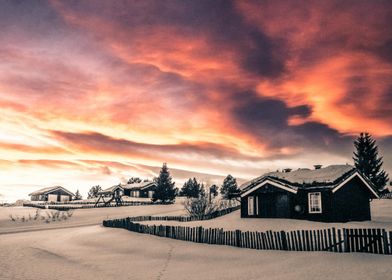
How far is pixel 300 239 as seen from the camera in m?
16.4

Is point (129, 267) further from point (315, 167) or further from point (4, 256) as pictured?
point (315, 167)

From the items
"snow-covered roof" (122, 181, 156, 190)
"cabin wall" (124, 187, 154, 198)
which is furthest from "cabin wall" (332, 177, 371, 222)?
"cabin wall" (124, 187, 154, 198)

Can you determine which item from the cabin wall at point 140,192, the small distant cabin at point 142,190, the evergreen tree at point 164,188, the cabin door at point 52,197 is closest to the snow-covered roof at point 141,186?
the small distant cabin at point 142,190

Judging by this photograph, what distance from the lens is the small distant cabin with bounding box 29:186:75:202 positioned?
9425 cm

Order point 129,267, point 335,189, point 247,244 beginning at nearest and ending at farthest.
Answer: point 129,267
point 247,244
point 335,189

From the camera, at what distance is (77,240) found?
23.3 m

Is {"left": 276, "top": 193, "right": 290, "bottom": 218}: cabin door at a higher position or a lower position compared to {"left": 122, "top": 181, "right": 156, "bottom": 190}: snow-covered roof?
lower

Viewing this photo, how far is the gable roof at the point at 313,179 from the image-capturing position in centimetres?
2972

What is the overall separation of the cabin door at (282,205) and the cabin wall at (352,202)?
13.9 ft

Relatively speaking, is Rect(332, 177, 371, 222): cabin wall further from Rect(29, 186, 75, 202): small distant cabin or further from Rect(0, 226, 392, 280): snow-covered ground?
Rect(29, 186, 75, 202): small distant cabin

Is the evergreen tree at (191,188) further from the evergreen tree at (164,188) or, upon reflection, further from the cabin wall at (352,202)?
the cabin wall at (352,202)

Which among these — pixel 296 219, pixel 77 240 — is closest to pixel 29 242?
pixel 77 240

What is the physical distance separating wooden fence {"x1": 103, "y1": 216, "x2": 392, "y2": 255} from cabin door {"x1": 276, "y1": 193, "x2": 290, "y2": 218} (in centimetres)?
1261

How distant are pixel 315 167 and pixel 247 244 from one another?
1937 cm
